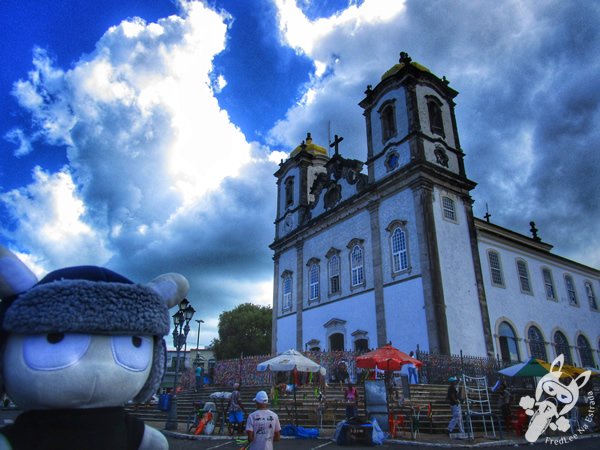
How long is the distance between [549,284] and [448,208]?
38.8 ft

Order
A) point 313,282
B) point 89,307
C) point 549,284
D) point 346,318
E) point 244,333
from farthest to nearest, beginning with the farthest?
point 244,333, point 549,284, point 313,282, point 346,318, point 89,307

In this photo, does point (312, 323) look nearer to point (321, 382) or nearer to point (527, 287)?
point (321, 382)

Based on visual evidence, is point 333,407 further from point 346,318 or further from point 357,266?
point 357,266

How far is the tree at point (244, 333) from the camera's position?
1941 inches

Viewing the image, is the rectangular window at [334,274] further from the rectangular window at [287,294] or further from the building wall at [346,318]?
the rectangular window at [287,294]

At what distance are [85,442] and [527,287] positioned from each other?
1132 inches

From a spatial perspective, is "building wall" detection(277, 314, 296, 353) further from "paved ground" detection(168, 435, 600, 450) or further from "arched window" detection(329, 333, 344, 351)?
"paved ground" detection(168, 435, 600, 450)

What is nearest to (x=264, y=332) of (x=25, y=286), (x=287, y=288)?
(x=287, y=288)

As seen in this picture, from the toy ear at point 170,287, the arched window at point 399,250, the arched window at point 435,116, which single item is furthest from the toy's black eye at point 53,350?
the arched window at point 435,116

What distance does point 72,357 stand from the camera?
2.83 metres

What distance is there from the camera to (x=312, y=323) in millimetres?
27625

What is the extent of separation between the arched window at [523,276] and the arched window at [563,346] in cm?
363

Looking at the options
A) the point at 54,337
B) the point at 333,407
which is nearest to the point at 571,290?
the point at 333,407

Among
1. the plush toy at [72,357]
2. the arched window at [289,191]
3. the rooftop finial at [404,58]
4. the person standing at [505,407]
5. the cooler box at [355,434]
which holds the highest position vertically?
the rooftop finial at [404,58]
